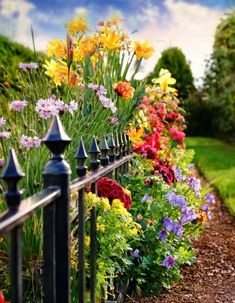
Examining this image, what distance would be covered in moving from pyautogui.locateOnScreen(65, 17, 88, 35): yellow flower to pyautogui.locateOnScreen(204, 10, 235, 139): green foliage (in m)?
15.5

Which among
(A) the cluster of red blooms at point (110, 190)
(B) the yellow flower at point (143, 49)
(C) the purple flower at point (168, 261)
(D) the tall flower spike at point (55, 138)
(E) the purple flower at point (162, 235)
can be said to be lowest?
(C) the purple flower at point (168, 261)

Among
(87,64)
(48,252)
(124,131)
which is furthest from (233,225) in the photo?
(48,252)

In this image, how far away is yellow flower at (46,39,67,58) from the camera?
448 cm

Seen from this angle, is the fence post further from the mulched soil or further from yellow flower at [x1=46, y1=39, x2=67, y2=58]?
yellow flower at [x1=46, y1=39, x2=67, y2=58]

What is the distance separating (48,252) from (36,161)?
114cm

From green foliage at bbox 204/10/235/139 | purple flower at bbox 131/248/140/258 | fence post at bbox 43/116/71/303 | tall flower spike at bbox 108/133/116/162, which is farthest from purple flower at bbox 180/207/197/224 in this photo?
green foliage at bbox 204/10/235/139

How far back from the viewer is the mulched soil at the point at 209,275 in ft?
13.7

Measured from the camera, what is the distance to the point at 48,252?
6.73ft

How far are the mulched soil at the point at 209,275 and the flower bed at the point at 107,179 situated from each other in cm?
11

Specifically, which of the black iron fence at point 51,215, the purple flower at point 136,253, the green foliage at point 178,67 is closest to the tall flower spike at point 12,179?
the black iron fence at point 51,215

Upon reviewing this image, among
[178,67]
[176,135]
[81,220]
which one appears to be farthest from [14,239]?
[178,67]

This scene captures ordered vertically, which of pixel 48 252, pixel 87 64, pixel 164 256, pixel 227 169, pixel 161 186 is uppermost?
pixel 87 64

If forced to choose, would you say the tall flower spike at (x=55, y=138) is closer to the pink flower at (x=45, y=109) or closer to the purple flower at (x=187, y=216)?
the pink flower at (x=45, y=109)

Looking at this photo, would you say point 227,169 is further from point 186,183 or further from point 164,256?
point 164,256
